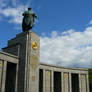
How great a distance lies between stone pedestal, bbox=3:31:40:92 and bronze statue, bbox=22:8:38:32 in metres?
1.52

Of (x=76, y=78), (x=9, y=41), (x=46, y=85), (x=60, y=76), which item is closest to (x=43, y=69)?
(x=46, y=85)

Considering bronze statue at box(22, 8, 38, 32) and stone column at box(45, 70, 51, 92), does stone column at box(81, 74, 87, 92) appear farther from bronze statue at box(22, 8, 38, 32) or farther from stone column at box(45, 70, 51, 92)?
bronze statue at box(22, 8, 38, 32)

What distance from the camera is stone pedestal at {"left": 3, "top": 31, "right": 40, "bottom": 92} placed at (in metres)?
27.8

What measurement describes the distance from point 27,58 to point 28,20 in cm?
745

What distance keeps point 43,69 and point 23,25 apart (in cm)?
991

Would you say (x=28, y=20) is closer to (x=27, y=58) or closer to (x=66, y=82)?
(x=27, y=58)

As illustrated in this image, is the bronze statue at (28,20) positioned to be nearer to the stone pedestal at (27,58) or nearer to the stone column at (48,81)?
the stone pedestal at (27,58)

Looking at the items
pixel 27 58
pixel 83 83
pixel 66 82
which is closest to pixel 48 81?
pixel 66 82

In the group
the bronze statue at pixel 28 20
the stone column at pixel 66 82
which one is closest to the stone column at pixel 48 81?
the stone column at pixel 66 82

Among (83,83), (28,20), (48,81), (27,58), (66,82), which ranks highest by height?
(28,20)

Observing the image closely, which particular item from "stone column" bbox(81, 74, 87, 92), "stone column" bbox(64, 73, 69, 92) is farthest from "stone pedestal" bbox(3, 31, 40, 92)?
"stone column" bbox(81, 74, 87, 92)

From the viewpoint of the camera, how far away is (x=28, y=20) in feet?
103

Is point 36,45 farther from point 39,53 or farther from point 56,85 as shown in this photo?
point 56,85

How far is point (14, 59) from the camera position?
1125 inches
